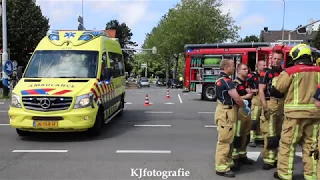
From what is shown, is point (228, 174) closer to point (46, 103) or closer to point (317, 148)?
point (317, 148)

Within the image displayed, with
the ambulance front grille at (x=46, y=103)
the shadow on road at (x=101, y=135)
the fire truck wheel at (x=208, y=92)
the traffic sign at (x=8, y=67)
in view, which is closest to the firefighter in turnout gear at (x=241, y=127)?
the shadow on road at (x=101, y=135)

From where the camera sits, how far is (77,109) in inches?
319

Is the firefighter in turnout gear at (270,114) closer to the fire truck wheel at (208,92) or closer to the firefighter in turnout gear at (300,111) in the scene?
the firefighter in turnout gear at (300,111)

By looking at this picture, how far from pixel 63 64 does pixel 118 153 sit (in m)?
3.10

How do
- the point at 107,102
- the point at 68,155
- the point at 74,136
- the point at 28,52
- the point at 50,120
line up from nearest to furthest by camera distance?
the point at 68,155
the point at 50,120
the point at 74,136
the point at 107,102
the point at 28,52

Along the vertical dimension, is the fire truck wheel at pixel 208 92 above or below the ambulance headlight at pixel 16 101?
below

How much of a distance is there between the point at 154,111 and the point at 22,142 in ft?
21.2

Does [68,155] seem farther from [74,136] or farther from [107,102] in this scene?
[107,102]

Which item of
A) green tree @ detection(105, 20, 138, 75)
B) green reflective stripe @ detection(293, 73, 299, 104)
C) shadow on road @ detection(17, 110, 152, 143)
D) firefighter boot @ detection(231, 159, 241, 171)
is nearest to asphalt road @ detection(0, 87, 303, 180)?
shadow on road @ detection(17, 110, 152, 143)

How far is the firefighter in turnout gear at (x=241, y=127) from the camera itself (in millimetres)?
6025

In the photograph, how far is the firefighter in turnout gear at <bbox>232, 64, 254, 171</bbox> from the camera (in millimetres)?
6025

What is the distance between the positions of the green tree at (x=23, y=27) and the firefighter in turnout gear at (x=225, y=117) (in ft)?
116

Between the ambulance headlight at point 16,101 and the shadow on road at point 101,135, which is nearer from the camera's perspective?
the ambulance headlight at point 16,101

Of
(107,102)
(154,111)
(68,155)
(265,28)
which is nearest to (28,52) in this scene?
(154,111)
